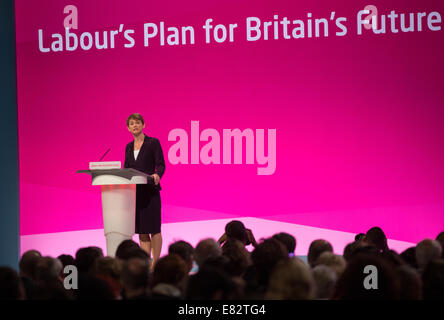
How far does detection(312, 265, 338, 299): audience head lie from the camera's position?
2.67 m

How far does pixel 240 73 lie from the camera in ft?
21.0

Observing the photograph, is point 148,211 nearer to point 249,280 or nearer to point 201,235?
point 201,235

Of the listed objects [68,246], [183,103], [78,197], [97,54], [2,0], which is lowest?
[68,246]

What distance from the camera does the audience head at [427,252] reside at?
10.8ft

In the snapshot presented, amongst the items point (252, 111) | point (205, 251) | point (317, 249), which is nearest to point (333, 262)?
point (317, 249)

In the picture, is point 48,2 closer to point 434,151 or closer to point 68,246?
point 68,246

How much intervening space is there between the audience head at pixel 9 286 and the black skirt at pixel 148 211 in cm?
261

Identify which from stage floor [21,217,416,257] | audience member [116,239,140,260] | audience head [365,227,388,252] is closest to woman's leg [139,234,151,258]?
stage floor [21,217,416,257]

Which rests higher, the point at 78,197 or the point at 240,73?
the point at 240,73

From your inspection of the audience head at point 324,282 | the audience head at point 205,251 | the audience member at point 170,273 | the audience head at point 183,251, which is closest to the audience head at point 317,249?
the audience head at point 205,251

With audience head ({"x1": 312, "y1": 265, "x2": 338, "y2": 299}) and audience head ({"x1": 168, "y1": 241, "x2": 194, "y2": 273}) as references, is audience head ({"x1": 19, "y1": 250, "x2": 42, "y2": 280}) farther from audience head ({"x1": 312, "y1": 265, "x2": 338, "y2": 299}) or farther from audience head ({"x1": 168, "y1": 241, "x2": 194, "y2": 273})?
audience head ({"x1": 312, "y1": 265, "x2": 338, "y2": 299})

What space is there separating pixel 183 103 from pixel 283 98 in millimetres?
1088

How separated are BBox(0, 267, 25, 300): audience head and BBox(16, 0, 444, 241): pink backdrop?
3.98 metres
